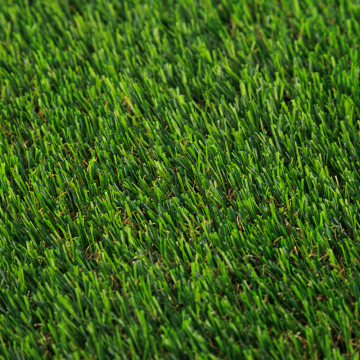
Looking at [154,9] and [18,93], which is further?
[154,9]

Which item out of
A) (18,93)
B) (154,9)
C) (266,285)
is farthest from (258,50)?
(266,285)

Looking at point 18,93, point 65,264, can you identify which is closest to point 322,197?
point 65,264

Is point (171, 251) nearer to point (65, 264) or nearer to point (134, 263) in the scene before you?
point (134, 263)

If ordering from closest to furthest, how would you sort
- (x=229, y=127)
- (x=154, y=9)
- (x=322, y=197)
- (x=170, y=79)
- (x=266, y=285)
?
(x=266, y=285), (x=322, y=197), (x=229, y=127), (x=170, y=79), (x=154, y=9)

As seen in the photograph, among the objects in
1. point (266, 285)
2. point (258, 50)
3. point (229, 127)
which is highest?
point (258, 50)

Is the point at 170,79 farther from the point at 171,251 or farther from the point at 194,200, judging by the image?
the point at 171,251

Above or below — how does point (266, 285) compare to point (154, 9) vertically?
below

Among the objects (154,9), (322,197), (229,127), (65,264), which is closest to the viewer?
(65,264)
